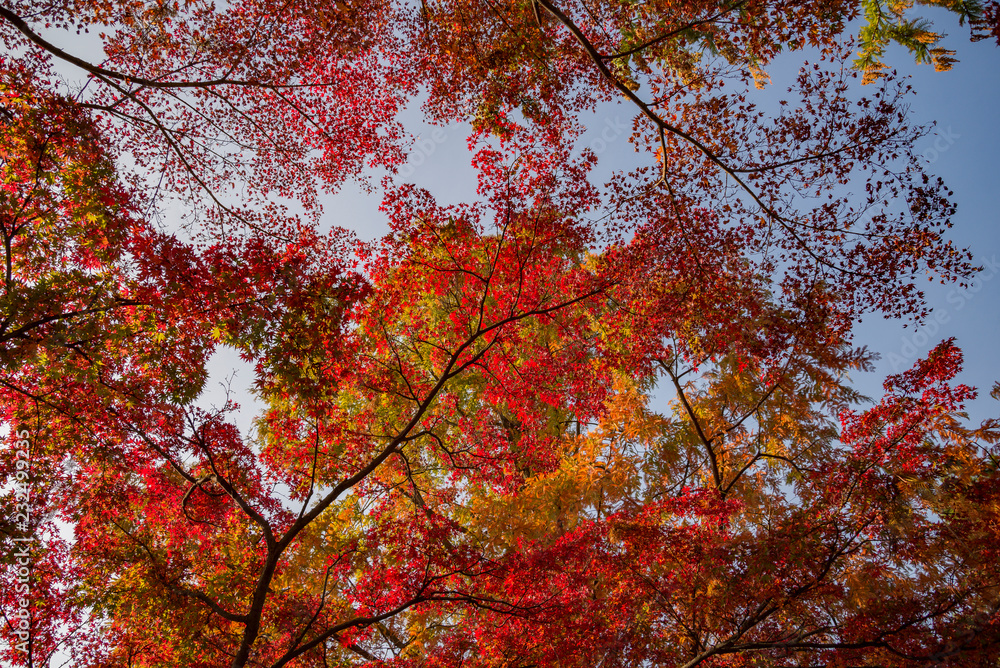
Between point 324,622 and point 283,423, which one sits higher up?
point 283,423

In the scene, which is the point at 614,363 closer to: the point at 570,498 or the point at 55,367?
the point at 570,498

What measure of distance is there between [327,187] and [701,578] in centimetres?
928

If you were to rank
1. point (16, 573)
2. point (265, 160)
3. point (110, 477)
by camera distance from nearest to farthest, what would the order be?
point (16, 573) < point (110, 477) < point (265, 160)

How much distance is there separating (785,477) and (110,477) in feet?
39.7

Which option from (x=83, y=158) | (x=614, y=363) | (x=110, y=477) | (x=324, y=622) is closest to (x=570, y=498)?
(x=614, y=363)

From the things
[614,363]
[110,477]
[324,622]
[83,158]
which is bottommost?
[324,622]

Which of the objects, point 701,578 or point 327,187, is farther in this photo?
point 327,187

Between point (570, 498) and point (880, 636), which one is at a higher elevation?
→ point (570, 498)

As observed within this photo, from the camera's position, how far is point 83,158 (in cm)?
634

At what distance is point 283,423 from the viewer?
7535mm

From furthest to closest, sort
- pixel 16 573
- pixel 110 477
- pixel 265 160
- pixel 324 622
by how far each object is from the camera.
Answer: pixel 265 160 → pixel 324 622 → pixel 110 477 → pixel 16 573

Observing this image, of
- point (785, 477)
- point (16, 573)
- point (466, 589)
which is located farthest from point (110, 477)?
point (785, 477)

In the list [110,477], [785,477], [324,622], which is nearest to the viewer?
[110,477]

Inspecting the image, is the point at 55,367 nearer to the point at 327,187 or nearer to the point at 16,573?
the point at 16,573
